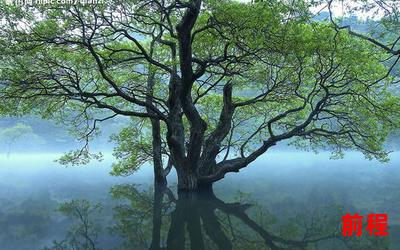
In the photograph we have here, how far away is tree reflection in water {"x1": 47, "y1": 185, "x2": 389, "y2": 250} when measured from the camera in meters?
10.4

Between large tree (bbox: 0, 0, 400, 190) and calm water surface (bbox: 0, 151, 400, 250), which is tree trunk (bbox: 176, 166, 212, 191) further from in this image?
calm water surface (bbox: 0, 151, 400, 250)

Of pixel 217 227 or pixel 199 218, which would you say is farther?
pixel 199 218

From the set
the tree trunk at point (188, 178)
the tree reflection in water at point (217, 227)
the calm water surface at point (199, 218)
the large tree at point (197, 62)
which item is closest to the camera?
the tree reflection in water at point (217, 227)

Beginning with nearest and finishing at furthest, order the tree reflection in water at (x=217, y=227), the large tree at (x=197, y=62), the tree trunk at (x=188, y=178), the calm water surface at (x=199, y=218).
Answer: the tree reflection in water at (x=217, y=227) → the calm water surface at (x=199, y=218) → the large tree at (x=197, y=62) → the tree trunk at (x=188, y=178)

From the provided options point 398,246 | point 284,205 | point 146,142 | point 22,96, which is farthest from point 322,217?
point 22,96

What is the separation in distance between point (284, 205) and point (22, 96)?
14.1m

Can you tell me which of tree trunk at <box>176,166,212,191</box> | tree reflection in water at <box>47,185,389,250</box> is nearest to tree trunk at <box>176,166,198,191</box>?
tree trunk at <box>176,166,212,191</box>

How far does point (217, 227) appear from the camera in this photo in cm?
1269

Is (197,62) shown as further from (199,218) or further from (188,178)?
(199,218)

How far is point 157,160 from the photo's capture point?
907 inches

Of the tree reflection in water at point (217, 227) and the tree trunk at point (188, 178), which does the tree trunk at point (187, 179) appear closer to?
the tree trunk at point (188, 178)

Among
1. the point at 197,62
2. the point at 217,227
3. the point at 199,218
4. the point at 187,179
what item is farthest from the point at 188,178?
the point at 217,227

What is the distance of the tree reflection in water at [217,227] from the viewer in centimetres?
1040

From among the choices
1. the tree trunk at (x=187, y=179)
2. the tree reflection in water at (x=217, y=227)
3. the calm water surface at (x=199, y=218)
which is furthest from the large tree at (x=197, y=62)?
the tree reflection in water at (x=217, y=227)
